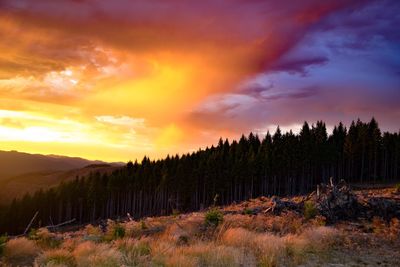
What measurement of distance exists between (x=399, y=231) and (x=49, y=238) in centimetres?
1322

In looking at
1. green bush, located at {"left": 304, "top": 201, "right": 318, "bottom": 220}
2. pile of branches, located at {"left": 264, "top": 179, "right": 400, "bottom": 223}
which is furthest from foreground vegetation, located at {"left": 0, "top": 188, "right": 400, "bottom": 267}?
pile of branches, located at {"left": 264, "top": 179, "right": 400, "bottom": 223}

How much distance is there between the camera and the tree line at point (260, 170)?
7850 centimetres

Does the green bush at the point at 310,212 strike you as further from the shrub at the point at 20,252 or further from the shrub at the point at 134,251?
the shrub at the point at 20,252

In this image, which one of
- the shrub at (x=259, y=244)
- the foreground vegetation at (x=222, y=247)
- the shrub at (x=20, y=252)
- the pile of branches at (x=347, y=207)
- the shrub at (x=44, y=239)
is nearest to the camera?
the foreground vegetation at (x=222, y=247)

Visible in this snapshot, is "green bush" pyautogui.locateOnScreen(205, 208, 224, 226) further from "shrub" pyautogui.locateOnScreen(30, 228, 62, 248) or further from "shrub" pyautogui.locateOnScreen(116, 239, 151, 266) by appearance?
"shrub" pyautogui.locateOnScreen(30, 228, 62, 248)

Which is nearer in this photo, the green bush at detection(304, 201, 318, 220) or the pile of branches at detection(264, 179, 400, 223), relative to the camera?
the green bush at detection(304, 201, 318, 220)

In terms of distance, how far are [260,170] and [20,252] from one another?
2728 inches

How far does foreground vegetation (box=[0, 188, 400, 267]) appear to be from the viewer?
29.6 feet

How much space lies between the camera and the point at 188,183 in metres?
85.2

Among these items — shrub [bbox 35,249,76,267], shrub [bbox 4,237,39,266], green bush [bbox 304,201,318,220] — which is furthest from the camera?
green bush [bbox 304,201,318,220]

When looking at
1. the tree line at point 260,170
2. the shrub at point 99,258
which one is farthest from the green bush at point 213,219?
the tree line at point 260,170

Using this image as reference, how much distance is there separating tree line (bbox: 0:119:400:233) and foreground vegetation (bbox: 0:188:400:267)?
5522 centimetres

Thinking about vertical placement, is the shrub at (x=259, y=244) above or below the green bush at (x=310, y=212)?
below

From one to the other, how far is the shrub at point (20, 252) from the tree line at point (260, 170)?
2249 inches
